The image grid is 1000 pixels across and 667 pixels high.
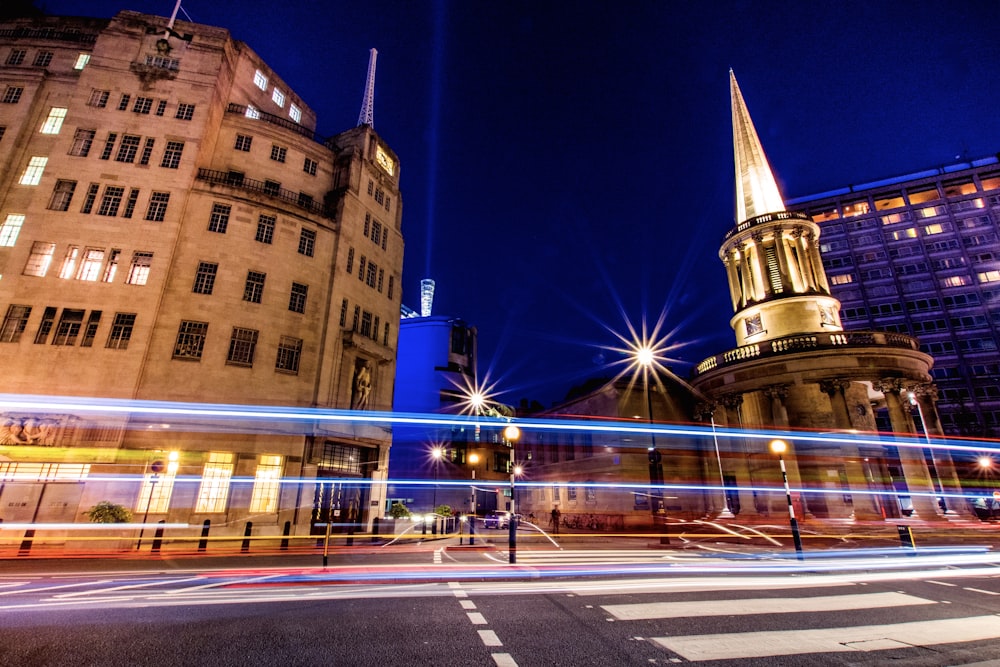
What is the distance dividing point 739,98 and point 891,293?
51590mm

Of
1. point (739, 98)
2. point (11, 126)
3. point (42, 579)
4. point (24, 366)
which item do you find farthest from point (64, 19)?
point (739, 98)

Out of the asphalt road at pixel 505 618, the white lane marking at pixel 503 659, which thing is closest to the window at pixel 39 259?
the asphalt road at pixel 505 618

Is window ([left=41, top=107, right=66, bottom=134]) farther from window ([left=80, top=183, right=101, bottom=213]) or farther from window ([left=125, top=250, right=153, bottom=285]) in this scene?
window ([left=125, top=250, right=153, bottom=285])

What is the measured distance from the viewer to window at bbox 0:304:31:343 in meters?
23.6

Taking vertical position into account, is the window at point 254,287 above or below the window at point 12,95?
below

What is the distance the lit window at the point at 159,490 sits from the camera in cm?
2242

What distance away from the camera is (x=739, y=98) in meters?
46.3

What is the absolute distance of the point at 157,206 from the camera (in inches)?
1077

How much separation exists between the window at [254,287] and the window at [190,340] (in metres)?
2.90

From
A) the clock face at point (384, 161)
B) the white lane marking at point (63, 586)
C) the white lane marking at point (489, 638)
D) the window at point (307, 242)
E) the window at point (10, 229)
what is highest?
the clock face at point (384, 161)

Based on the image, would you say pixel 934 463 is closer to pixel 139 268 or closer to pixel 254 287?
pixel 254 287

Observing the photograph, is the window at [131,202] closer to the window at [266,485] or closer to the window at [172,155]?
the window at [172,155]

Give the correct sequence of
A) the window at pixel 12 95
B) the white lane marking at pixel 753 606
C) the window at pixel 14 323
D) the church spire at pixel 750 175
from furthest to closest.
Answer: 1. the church spire at pixel 750 175
2. the window at pixel 12 95
3. the window at pixel 14 323
4. the white lane marking at pixel 753 606

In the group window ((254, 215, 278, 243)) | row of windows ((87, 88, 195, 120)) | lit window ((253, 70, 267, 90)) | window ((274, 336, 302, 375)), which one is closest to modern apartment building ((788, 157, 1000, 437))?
window ((274, 336, 302, 375))
